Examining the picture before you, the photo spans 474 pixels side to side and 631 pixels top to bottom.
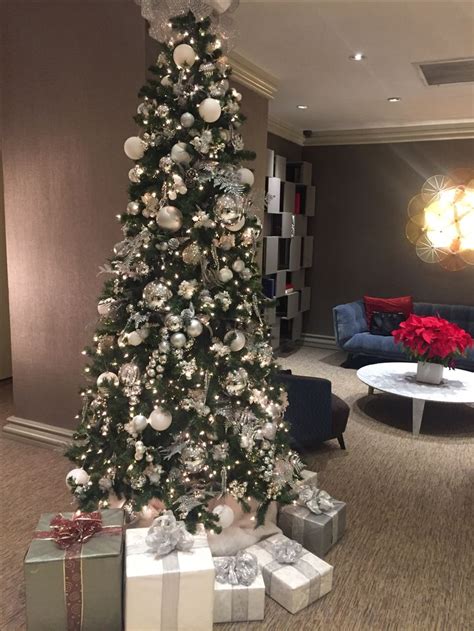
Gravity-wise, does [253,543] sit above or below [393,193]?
below

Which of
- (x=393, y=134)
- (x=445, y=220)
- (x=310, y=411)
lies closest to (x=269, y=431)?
(x=310, y=411)

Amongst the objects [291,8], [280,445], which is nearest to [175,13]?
[291,8]

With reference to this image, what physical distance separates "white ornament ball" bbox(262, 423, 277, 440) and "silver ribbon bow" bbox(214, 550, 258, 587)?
53 centimetres

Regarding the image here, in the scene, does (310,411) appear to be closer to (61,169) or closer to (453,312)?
(61,169)

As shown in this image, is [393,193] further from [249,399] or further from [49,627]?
[49,627]

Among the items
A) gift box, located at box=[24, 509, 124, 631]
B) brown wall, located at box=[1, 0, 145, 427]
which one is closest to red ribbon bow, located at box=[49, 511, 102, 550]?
gift box, located at box=[24, 509, 124, 631]

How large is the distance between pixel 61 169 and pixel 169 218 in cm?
151

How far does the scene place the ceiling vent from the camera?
13.3 ft

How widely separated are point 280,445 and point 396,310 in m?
4.07

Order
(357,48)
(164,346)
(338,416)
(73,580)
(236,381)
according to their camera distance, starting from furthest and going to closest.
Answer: (357,48) → (338,416) → (236,381) → (164,346) → (73,580)

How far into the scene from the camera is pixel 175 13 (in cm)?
228

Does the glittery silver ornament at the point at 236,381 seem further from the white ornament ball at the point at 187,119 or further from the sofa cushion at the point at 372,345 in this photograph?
the sofa cushion at the point at 372,345

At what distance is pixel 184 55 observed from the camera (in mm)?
2234

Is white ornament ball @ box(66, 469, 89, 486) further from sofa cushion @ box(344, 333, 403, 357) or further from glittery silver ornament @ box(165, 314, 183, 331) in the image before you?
sofa cushion @ box(344, 333, 403, 357)
